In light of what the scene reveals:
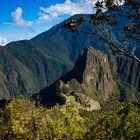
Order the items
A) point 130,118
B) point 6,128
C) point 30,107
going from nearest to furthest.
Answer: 1. point 130,118
2. point 6,128
3. point 30,107

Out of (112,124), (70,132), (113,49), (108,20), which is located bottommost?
(70,132)

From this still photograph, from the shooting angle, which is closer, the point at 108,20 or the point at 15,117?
the point at 108,20

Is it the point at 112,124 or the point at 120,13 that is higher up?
the point at 120,13

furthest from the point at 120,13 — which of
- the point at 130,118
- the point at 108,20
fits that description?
the point at 130,118

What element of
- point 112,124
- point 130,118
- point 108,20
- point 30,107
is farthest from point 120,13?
point 30,107

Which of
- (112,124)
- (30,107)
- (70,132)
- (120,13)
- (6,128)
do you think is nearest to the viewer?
(120,13)

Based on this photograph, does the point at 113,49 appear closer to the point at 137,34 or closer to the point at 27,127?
the point at 137,34

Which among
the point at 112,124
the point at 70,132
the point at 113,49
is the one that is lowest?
the point at 70,132

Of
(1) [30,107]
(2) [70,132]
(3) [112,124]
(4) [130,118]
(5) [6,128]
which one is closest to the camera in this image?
(4) [130,118]

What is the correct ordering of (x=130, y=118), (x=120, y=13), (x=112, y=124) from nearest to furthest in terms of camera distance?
1. (x=120, y=13)
2. (x=130, y=118)
3. (x=112, y=124)
